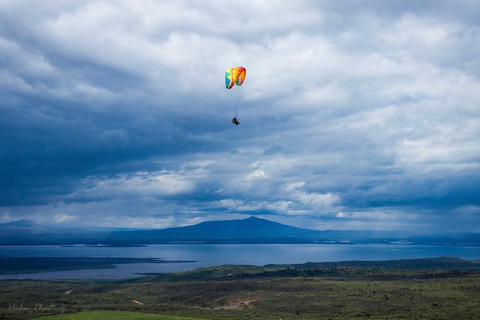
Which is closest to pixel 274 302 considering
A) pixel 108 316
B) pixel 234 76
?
pixel 108 316

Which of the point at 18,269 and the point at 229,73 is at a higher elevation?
the point at 229,73

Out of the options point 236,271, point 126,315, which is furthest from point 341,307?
point 236,271

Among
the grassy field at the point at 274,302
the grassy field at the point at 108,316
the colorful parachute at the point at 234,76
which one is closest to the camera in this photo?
the grassy field at the point at 108,316

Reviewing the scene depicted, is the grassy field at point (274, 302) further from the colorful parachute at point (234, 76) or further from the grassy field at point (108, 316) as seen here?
the colorful parachute at point (234, 76)

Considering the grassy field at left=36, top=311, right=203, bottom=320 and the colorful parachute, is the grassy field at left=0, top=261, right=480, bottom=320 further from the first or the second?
the colorful parachute

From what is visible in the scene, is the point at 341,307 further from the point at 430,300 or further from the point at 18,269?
the point at 18,269

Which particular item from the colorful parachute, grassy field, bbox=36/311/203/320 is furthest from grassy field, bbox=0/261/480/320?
the colorful parachute

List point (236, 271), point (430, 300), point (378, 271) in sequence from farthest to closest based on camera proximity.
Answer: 1. point (236, 271)
2. point (378, 271)
3. point (430, 300)

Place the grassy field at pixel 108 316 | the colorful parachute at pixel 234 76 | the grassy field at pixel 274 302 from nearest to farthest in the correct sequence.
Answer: the grassy field at pixel 108 316 < the grassy field at pixel 274 302 < the colorful parachute at pixel 234 76

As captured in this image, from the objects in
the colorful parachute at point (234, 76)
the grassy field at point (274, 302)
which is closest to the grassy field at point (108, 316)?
the grassy field at point (274, 302)
